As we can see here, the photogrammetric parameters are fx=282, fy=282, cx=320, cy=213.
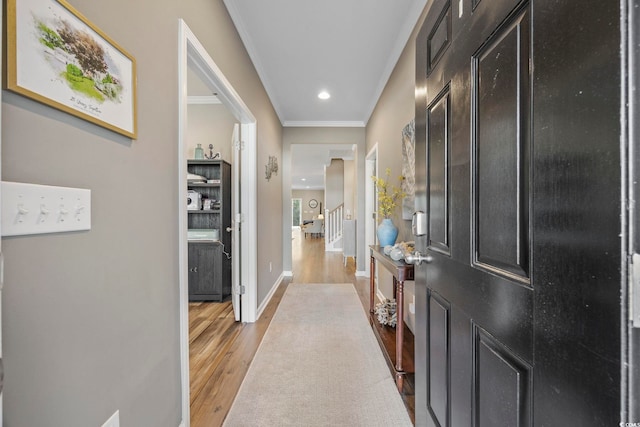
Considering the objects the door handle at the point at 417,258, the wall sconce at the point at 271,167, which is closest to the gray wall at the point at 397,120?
the door handle at the point at 417,258

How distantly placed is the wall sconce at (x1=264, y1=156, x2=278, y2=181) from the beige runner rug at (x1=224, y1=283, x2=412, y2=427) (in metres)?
1.70

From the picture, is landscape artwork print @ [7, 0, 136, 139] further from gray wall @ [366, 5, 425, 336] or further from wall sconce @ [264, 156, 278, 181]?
wall sconce @ [264, 156, 278, 181]

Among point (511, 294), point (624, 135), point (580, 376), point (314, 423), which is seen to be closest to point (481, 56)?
point (624, 135)

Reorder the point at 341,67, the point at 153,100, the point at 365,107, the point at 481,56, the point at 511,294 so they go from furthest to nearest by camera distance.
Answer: the point at 365,107 < the point at 341,67 < the point at 153,100 < the point at 481,56 < the point at 511,294

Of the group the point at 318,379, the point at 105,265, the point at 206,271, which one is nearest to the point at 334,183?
the point at 206,271

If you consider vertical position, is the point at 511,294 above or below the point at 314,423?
above

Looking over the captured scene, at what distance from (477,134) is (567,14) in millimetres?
318

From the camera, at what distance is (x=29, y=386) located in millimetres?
655

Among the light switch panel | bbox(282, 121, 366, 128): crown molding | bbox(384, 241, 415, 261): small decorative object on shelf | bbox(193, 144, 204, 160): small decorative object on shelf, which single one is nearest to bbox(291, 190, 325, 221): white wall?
bbox(282, 121, 366, 128): crown molding

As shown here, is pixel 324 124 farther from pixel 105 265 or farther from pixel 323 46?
pixel 105 265

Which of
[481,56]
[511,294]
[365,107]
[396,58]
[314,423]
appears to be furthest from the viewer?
[365,107]

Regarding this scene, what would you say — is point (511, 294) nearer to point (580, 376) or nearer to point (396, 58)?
point (580, 376)

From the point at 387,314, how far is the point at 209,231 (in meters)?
2.24

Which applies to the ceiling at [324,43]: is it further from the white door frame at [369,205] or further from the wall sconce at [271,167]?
the white door frame at [369,205]
